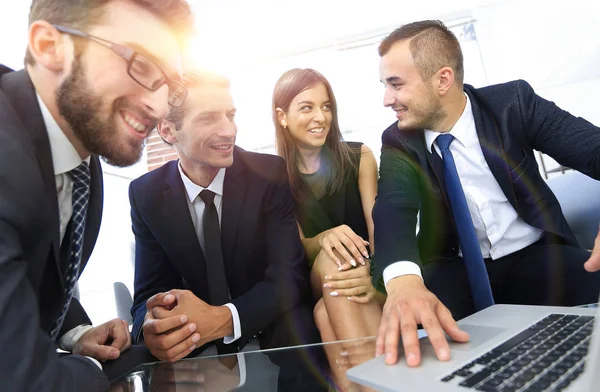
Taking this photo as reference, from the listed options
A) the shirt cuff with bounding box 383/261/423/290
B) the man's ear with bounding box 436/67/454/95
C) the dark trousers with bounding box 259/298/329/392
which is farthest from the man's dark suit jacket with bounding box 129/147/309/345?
the man's ear with bounding box 436/67/454/95

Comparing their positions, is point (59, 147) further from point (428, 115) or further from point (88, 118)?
point (428, 115)

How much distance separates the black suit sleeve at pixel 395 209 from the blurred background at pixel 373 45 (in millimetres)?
2195

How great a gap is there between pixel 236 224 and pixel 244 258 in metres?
0.13

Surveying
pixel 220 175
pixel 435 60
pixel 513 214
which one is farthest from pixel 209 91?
pixel 513 214

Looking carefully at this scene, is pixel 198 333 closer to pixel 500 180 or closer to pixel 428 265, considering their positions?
pixel 428 265

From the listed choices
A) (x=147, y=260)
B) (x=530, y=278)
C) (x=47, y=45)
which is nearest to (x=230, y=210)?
(x=147, y=260)

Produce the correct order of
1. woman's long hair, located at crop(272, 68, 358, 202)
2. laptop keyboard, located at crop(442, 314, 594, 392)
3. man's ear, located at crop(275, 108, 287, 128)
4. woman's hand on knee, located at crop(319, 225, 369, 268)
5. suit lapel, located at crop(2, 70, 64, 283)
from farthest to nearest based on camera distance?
man's ear, located at crop(275, 108, 287, 128)
woman's long hair, located at crop(272, 68, 358, 202)
woman's hand on knee, located at crop(319, 225, 369, 268)
suit lapel, located at crop(2, 70, 64, 283)
laptop keyboard, located at crop(442, 314, 594, 392)

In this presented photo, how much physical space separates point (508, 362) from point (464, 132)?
3.53ft

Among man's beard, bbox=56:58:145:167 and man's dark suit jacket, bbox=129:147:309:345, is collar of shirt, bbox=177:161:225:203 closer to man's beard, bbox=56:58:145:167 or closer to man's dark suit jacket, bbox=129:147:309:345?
man's dark suit jacket, bbox=129:147:309:345

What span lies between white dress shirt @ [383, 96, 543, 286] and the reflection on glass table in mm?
718

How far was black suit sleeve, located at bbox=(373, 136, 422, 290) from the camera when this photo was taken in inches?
43.1

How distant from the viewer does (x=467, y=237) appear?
4.30ft

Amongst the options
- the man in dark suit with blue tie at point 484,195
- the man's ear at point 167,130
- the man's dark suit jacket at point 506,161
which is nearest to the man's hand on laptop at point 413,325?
the man in dark suit with blue tie at point 484,195

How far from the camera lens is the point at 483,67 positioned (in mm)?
4762
